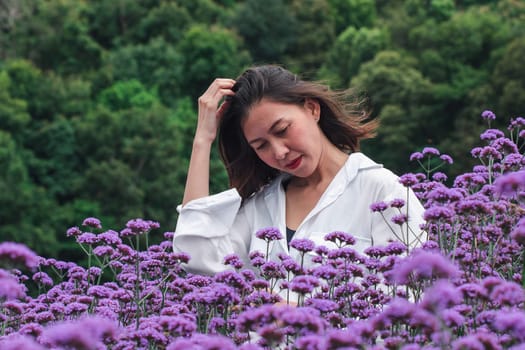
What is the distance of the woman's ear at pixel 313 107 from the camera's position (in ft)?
13.4

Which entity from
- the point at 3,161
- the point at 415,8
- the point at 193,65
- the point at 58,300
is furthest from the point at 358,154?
the point at 415,8

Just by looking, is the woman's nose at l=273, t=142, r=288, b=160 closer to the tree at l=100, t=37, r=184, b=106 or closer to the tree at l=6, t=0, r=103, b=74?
the tree at l=6, t=0, r=103, b=74

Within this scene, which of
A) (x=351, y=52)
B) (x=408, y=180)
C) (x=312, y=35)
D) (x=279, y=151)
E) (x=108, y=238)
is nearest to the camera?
(x=408, y=180)

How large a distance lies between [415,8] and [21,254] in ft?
168

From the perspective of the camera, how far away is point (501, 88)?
3291 centimetres

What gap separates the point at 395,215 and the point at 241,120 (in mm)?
941

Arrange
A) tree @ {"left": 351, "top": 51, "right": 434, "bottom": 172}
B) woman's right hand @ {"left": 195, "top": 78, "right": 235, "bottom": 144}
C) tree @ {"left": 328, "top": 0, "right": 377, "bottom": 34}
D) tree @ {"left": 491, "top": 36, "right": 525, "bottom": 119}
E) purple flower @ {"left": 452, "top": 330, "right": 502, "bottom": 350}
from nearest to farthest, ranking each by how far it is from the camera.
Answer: purple flower @ {"left": 452, "top": 330, "right": 502, "bottom": 350}
woman's right hand @ {"left": 195, "top": 78, "right": 235, "bottom": 144}
tree @ {"left": 491, "top": 36, "right": 525, "bottom": 119}
tree @ {"left": 351, "top": 51, "right": 434, "bottom": 172}
tree @ {"left": 328, "top": 0, "right": 377, "bottom": 34}

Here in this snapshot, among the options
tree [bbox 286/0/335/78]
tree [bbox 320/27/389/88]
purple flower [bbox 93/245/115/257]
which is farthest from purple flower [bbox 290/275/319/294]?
tree [bbox 286/0/335/78]

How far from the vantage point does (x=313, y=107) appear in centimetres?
414

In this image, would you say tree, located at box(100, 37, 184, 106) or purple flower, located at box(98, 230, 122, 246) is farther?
tree, located at box(100, 37, 184, 106)

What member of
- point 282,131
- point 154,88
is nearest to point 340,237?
point 282,131

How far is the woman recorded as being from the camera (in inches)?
146

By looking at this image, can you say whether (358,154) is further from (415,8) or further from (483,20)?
(415,8)

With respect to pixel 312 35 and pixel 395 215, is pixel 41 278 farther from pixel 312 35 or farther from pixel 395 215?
pixel 312 35
